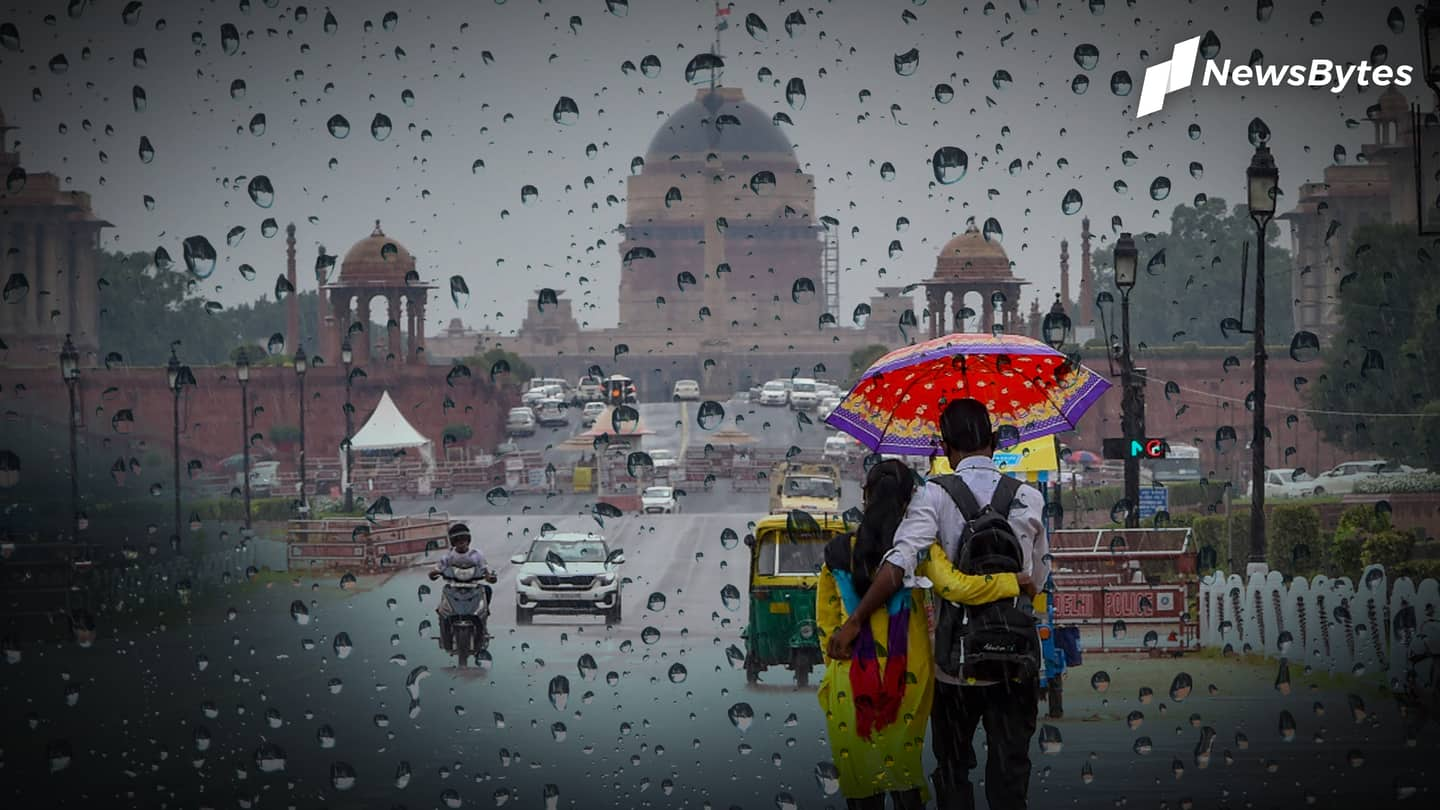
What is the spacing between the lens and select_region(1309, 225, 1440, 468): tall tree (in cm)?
4044

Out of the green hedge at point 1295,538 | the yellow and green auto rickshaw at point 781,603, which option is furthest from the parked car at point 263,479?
the yellow and green auto rickshaw at point 781,603

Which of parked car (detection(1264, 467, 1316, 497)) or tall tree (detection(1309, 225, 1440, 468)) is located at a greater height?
tall tree (detection(1309, 225, 1440, 468))

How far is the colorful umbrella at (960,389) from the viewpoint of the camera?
7945mm

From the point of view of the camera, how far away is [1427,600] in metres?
13.6

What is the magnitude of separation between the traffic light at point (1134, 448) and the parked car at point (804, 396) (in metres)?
51.8

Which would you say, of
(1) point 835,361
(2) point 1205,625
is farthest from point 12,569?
(1) point 835,361

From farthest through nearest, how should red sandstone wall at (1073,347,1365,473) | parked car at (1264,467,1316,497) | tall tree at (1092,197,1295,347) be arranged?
tall tree at (1092,197,1295,347) < red sandstone wall at (1073,347,1365,473) < parked car at (1264,467,1316,497)

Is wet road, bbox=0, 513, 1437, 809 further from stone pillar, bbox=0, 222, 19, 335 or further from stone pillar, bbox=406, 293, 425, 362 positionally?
stone pillar, bbox=0, 222, 19, 335

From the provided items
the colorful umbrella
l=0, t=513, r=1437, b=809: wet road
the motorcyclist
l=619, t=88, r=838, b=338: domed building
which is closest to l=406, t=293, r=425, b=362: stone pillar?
l=619, t=88, r=838, b=338: domed building

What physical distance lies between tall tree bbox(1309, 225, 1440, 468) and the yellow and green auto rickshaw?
27.5m

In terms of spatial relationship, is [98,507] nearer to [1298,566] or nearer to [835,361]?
[1298,566]

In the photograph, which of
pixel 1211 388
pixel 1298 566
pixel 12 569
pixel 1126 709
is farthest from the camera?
pixel 1211 388

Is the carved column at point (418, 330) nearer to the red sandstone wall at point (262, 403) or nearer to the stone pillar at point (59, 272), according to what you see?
the red sandstone wall at point (262, 403)

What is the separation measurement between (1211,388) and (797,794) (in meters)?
60.7
